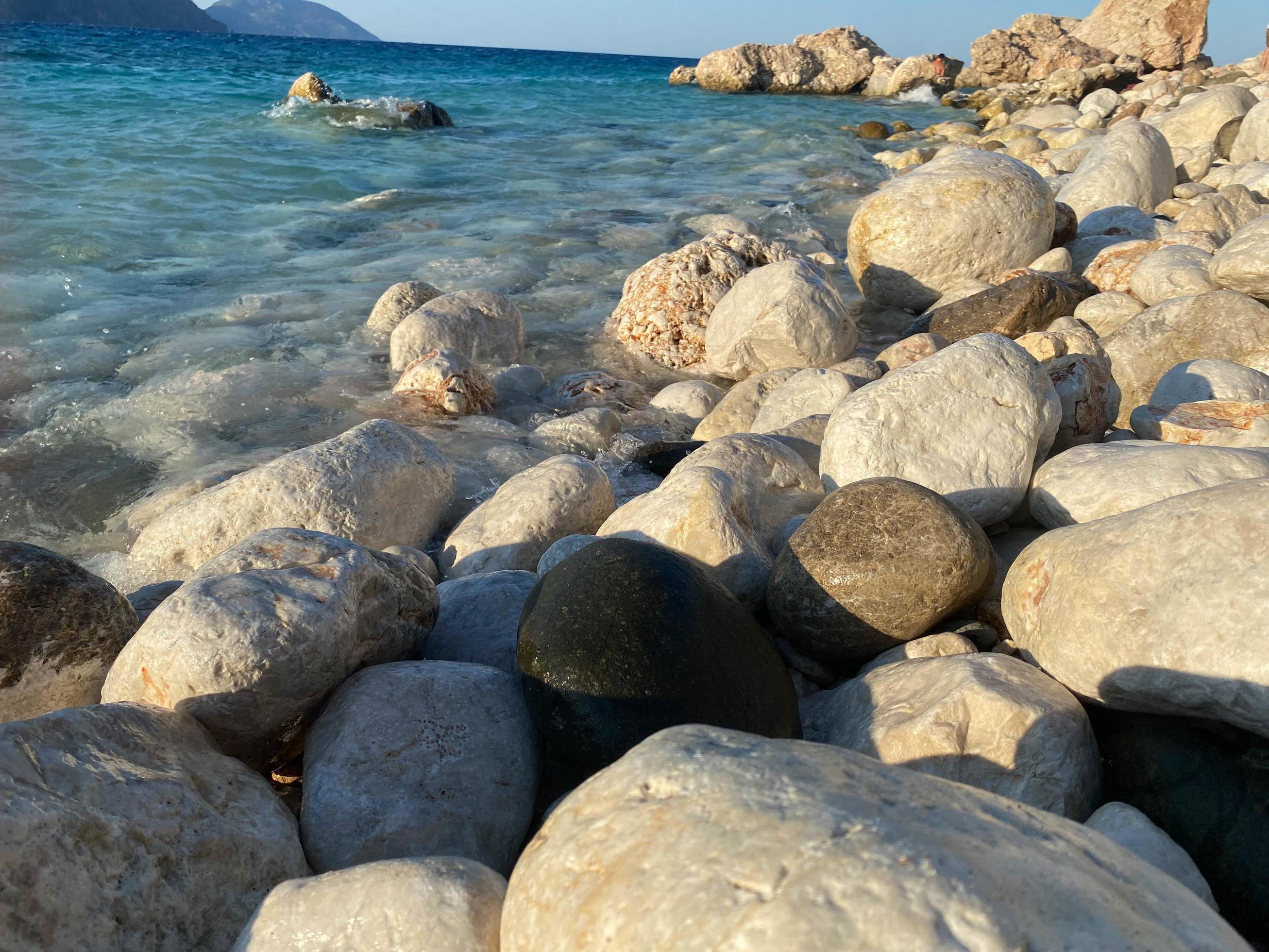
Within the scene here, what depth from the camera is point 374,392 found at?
6.31 m

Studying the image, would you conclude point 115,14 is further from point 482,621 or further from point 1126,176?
point 482,621

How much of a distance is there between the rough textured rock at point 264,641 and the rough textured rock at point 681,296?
447cm

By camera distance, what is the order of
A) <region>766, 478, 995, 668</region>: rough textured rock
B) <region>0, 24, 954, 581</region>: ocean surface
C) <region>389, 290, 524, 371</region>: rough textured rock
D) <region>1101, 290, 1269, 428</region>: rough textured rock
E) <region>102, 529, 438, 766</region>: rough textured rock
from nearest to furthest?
<region>102, 529, 438, 766</region>: rough textured rock, <region>766, 478, 995, 668</region>: rough textured rock, <region>1101, 290, 1269, 428</region>: rough textured rock, <region>0, 24, 954, 581</region>: ocean surface, <region>389, 290, 524, 371</region>: rough textured rock

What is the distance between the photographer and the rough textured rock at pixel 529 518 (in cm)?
382

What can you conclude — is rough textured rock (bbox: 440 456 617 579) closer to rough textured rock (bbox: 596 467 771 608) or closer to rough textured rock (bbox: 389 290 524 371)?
rough textured rock (bbox: 596 467 771 608)

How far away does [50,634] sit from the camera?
282cm

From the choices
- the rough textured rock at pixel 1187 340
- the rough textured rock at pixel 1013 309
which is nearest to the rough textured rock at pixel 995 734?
the rough textured rock at pixel 1187 340

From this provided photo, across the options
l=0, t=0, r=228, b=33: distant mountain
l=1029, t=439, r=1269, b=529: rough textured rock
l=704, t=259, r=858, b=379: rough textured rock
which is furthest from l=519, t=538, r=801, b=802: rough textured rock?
l=0, t=0, r=228, b=33: distant mountain

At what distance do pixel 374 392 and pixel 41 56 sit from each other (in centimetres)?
3258

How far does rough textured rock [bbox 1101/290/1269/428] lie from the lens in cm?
479

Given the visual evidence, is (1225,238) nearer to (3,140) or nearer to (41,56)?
(3,140)

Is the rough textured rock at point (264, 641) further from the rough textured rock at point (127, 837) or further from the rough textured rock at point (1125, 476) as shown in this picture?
the rough textured rock at point (1125, 476)

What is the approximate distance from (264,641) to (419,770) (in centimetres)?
51

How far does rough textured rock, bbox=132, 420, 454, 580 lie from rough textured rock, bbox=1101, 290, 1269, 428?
3.51 meters
